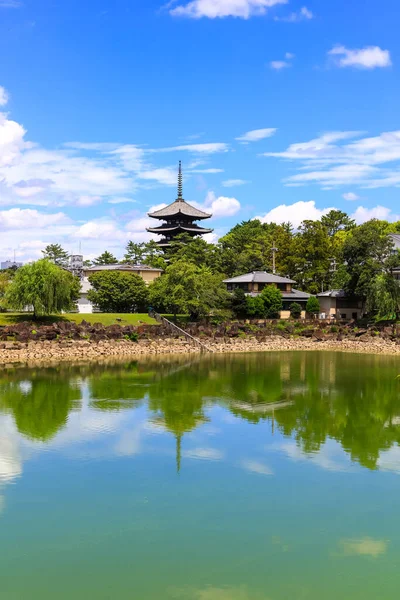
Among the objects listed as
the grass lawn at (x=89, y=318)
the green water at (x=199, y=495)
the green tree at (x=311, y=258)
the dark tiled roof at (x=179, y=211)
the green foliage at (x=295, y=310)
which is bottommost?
the green water at (x=199, y=495)

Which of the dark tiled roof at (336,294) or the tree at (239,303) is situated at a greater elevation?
the dark tiled roof at (336,294)

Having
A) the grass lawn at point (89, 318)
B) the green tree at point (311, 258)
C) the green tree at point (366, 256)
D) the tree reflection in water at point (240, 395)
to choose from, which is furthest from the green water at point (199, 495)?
the green tree at point (311, 258)

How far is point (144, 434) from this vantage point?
1584 cm

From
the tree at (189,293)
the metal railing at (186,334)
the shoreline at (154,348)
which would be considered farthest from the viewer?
the tree at (189,293)

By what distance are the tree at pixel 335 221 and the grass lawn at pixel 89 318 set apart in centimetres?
3580

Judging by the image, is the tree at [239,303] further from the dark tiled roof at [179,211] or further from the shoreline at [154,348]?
the dark tiled roof at [179,211]

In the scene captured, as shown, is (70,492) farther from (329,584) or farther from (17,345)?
(17,345)

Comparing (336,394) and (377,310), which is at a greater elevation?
(377,310)

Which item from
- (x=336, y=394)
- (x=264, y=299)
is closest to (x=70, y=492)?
(x=336, y=394)

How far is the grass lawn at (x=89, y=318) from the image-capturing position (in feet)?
118

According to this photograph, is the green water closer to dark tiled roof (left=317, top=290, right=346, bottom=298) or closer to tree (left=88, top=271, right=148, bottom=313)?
tree (left=88, top=271, right=148, bottom=313)

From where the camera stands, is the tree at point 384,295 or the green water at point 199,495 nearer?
the green water at point 199,495

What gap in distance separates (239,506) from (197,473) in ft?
6.27

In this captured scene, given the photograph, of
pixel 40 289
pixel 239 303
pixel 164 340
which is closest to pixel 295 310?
pixel 239 303
